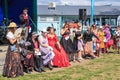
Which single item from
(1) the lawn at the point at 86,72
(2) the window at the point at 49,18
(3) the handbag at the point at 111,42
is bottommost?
(2) the window at the point at 49,18

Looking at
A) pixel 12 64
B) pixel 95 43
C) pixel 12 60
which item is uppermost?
pixel 12 60

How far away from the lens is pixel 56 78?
9.81 m

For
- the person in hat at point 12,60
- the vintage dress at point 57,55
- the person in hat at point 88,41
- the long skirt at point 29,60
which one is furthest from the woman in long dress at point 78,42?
the person in hat at point 12,60

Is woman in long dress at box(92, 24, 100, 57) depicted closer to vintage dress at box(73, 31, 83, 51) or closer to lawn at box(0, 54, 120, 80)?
vintage dress at box(73, 31, 83, 51)

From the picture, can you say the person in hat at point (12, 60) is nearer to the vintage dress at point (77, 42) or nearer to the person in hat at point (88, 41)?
the vintage dress at point (77, 42)

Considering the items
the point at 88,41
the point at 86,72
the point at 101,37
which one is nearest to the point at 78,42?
the point at 88,41

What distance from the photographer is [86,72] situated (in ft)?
35.7

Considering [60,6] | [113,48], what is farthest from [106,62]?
[60,6]

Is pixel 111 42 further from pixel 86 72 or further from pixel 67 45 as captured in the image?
pixel 86 72

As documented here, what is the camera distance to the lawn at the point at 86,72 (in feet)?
32.7

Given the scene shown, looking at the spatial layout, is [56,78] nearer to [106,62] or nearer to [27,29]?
[106,62]

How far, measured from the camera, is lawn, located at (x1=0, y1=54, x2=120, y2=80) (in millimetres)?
9969

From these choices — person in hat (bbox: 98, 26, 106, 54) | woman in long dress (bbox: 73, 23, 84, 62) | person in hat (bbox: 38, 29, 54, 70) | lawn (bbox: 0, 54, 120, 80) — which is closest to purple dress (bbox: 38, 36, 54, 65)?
person in hat (bbox: 38, 29, 54, 70)

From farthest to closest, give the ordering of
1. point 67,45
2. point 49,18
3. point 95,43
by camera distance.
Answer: point 49,18 < point 95,43 < point 67,45
